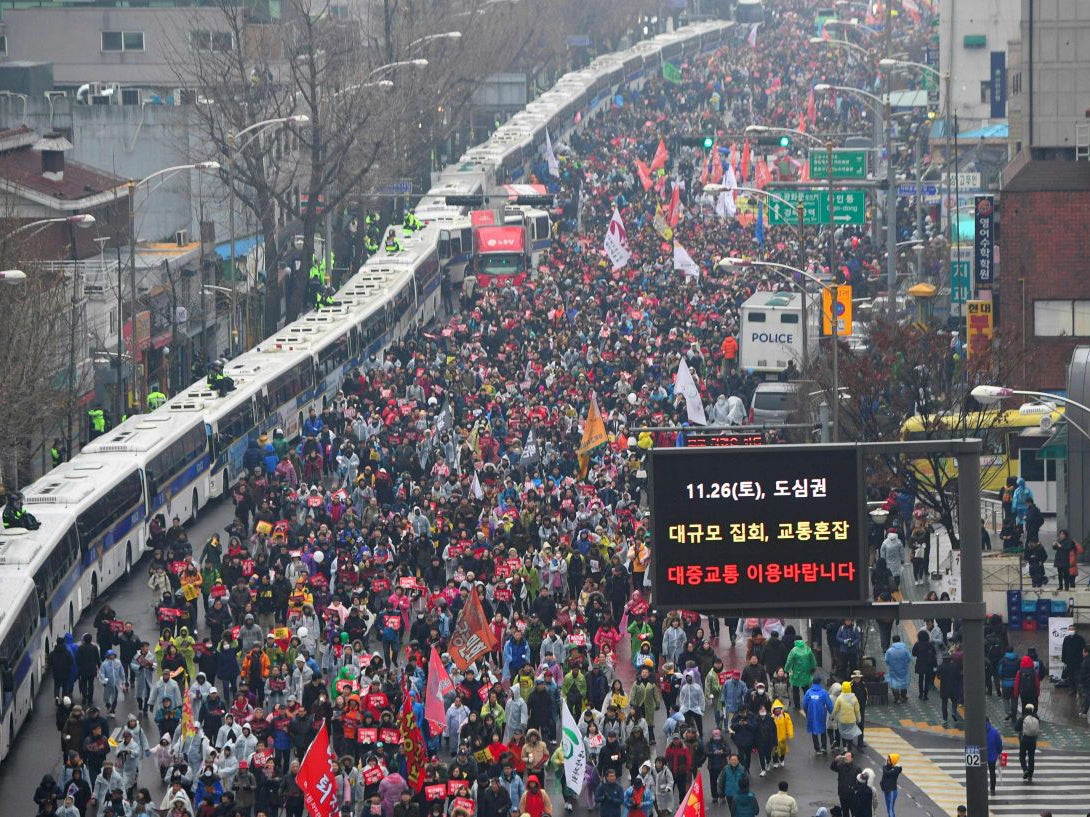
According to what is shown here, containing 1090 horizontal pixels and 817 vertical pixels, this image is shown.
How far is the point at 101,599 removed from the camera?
43062 millimetres

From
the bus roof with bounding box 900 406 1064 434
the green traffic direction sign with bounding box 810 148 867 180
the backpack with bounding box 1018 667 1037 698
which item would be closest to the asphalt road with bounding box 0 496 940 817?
the backpack with bounding box 1018 667 1037 698

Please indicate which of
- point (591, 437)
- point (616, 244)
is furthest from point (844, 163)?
point (591, 437)

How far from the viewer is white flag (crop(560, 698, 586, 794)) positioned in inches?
1204

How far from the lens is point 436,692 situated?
32.7 meters

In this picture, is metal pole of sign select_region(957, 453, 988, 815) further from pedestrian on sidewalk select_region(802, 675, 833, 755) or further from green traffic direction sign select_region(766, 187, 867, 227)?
green traffic direction sign select_region(766, 187, 867, 227)

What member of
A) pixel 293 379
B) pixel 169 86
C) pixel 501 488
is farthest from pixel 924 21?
pixel 501 488

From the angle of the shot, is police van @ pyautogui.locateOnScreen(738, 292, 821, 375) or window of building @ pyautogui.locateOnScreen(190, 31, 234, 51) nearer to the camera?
police van @ pyautogui.locateOnScreen(738, 292, 821, 375)

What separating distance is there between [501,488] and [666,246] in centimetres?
3297

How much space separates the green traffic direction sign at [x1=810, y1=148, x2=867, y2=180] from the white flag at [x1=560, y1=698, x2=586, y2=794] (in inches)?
1566

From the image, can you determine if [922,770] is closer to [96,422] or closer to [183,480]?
[183,480]

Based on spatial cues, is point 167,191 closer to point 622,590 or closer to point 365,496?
point 365,496

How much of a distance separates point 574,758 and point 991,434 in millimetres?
20327

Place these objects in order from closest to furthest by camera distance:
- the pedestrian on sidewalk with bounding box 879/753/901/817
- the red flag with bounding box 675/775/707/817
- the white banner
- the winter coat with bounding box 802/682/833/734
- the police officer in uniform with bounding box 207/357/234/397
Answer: the red flag with bounding box 675/775/707/817 → the pedestrian on sidewalk with bounding box 879/753/901/817 → the winter coat with bounding box 802/682/833/734 → the white banner → the police officer in uniform with bounding box 207/357/234/397

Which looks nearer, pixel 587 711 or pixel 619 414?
pixel 587 711
